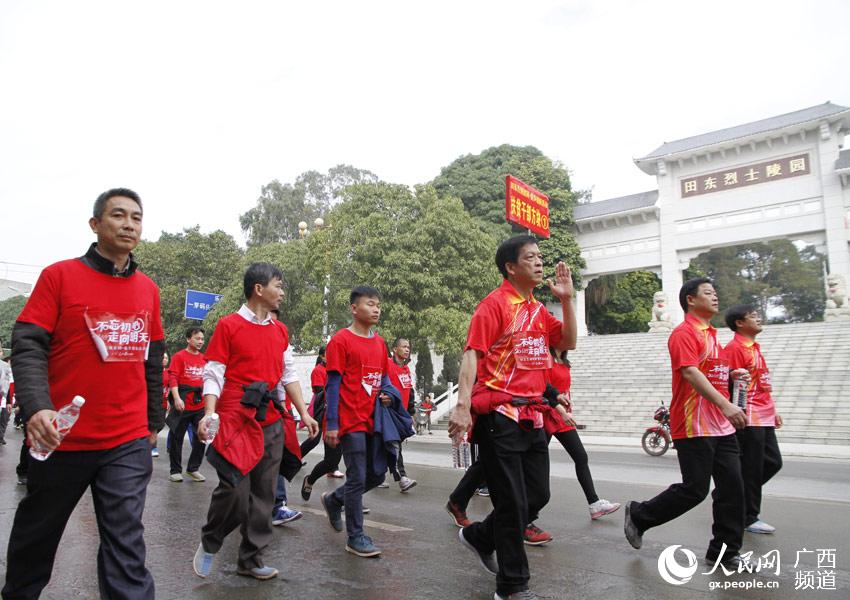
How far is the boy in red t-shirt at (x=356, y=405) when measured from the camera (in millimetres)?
4648

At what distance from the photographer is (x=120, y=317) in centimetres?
302

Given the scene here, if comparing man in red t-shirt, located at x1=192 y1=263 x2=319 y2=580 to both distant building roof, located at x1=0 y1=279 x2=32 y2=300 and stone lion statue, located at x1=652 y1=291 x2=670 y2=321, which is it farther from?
distant building roof, located at x1=0 y1=279 x2=32 y2=300

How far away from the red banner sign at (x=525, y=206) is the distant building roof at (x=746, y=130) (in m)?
6.05

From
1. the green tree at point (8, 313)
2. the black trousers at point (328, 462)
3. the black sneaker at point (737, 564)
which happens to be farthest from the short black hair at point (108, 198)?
the green tree at point (8, 313)

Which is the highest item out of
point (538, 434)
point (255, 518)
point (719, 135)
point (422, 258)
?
point (719, 135)

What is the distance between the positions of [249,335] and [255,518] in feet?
3.78

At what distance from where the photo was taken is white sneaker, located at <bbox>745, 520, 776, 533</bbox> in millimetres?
5246

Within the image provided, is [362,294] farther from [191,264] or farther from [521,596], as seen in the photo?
[191,264]

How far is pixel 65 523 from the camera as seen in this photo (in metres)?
2.79

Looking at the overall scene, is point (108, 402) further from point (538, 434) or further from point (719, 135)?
point (719, 135)

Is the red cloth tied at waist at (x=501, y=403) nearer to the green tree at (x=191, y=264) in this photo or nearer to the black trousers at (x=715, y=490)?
the black trousers at (x=715, y=490)

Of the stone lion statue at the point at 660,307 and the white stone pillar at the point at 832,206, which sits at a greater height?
the white stone pillar at the point at 832,206

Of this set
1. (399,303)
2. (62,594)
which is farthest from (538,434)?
(399,303)

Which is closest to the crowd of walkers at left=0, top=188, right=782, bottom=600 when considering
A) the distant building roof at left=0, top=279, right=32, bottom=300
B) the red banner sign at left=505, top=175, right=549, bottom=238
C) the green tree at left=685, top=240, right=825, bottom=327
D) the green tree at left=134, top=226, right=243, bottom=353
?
the red banner sign at left=505, top=175, right=549, bottom=238
